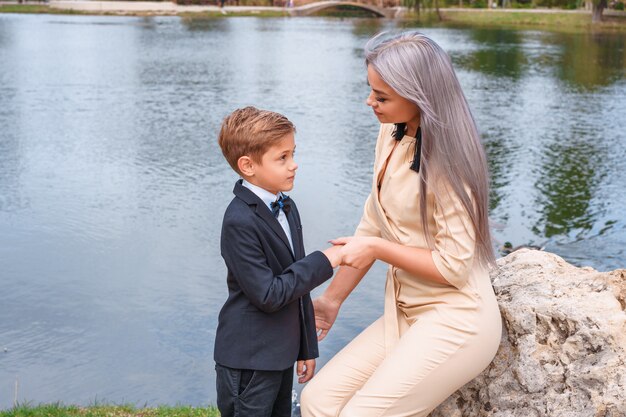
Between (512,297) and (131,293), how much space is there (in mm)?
4264

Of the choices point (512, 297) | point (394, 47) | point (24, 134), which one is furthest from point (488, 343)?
point (24, 134)

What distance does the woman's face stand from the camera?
2.82 meters

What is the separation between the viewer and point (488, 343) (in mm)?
2824

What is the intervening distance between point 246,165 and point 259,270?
364 mm

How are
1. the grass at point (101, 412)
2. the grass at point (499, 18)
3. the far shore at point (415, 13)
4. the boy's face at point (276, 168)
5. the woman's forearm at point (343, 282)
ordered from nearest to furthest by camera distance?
1. the boy's face at point (276, 168)
2. the woman's forearm at point (343, 282)
3. the grass at point (101, 412)
4. the grass at point (499, 18)
5. the far shore at point (415, 13)

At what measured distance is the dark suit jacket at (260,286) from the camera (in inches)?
109

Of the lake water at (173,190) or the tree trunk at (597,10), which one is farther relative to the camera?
the tree trunk at (597,10)

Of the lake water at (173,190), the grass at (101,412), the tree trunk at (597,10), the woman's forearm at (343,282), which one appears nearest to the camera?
the woman's forearm at (343,282)

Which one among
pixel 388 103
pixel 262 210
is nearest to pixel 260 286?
pixel 262 210

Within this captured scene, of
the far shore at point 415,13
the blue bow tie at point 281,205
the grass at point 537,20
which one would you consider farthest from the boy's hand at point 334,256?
the grass at point 537,20

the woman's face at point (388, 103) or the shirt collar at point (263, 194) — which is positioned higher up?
the woman's face at point (388, 103)

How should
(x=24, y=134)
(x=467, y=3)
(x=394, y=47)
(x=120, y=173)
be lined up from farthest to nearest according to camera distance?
(x=467, y=3)
(x=24, y=134)
(x=120, y=173)
(x=394, y=47)

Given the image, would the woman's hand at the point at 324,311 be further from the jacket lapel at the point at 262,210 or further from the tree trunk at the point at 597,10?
the tree trunk at the point at 597,10

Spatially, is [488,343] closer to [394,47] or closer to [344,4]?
[394,47]
